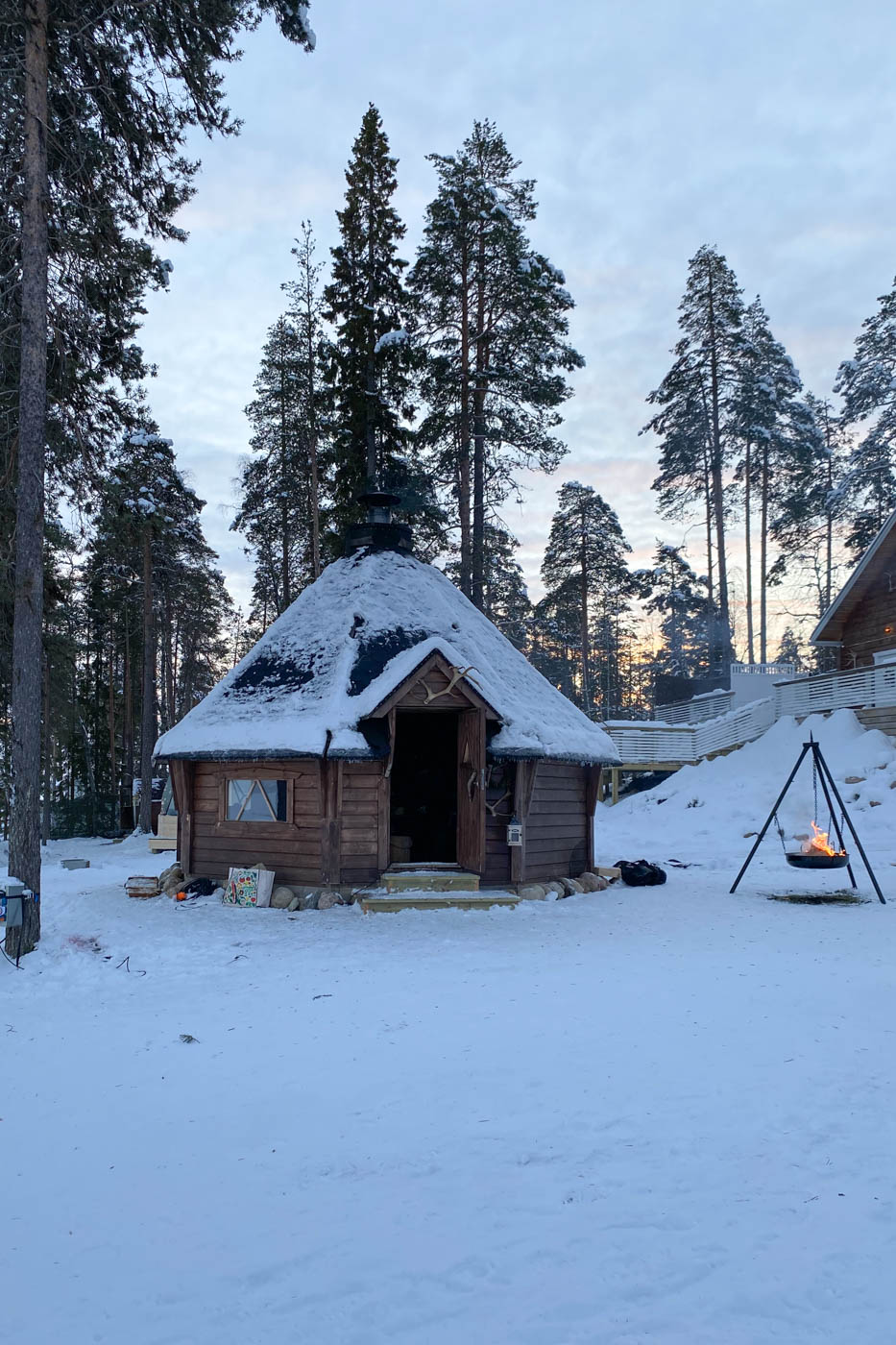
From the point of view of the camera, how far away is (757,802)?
74.5 feet

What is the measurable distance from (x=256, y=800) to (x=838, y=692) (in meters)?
18.6

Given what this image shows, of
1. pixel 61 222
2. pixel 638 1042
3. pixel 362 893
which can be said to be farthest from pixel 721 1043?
pixel 61 222

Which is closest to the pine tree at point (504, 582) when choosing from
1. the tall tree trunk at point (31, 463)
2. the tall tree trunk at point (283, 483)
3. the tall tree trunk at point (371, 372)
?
the tall tree trunk at point (371, 372)

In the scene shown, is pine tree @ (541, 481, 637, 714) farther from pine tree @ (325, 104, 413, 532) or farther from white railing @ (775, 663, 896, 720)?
pine tree @ (325, 104, 413, 532)

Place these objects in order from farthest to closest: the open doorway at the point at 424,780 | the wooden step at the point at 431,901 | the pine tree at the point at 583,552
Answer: the pine tree at the point at 583,552
the open doorway at the point at 424,780
the wooden step at the point at 431,901

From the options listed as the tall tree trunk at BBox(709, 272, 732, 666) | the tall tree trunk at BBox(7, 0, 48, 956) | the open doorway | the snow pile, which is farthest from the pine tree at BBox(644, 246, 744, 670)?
the tall tree trunk at BBox(7, 0, 48, 956)

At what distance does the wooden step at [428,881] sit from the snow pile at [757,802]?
759 centimetres

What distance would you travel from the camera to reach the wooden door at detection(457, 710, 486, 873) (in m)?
13.7

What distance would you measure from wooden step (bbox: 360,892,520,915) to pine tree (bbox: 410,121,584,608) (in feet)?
35.7

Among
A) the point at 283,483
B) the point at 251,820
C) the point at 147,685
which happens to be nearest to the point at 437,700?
the point at 251,820

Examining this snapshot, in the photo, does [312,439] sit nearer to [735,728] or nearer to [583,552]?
[735,728]

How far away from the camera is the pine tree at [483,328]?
22766 mm

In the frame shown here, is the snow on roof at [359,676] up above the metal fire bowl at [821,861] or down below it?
above

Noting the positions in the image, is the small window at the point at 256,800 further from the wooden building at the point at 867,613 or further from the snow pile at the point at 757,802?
the wooden building at the point at 867,613
